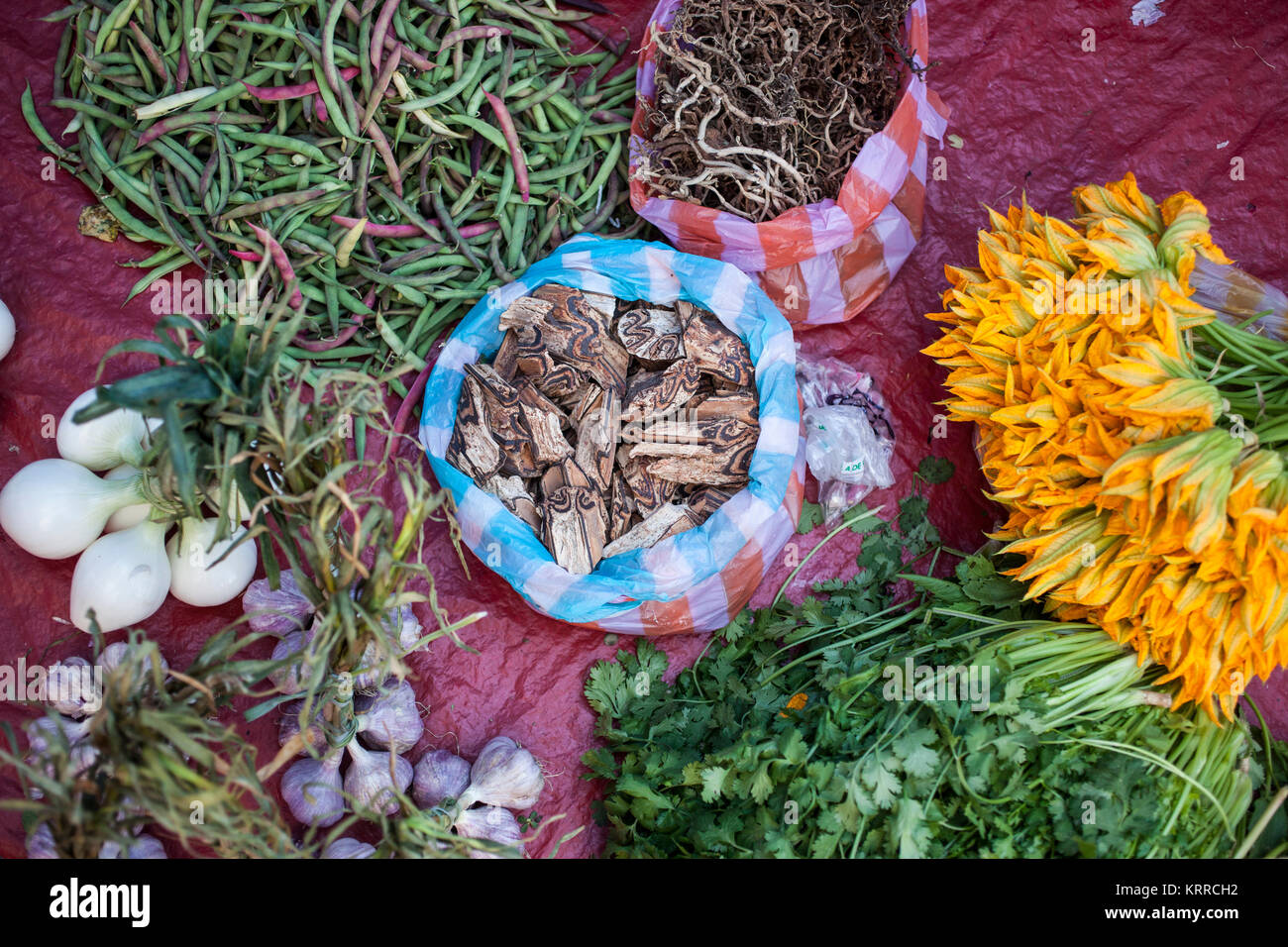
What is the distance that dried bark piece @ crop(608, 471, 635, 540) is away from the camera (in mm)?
2225

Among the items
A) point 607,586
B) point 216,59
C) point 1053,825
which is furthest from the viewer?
point 216,59

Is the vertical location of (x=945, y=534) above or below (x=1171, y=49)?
below

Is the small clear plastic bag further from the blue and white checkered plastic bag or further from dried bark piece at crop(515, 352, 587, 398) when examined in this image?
dried bark piece at crop(515, 352, 587, 398)

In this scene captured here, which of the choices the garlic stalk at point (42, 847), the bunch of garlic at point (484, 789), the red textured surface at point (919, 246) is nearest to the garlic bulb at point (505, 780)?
the bunch of garlic at point (484, 789)

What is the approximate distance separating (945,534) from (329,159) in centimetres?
186

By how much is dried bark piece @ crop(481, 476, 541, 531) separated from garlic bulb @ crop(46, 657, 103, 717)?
3.14 ft

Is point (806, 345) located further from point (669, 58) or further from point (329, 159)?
point (329, 159)

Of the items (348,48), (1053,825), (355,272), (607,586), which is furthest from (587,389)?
(1053,825)

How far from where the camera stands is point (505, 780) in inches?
79.0

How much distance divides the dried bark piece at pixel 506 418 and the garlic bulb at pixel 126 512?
2.59ft

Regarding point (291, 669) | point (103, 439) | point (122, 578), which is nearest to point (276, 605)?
point (291, 669)

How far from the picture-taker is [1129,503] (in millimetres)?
1732

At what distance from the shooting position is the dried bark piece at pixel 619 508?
2.22m

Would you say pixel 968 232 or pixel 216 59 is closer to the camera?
pixel 216 59
